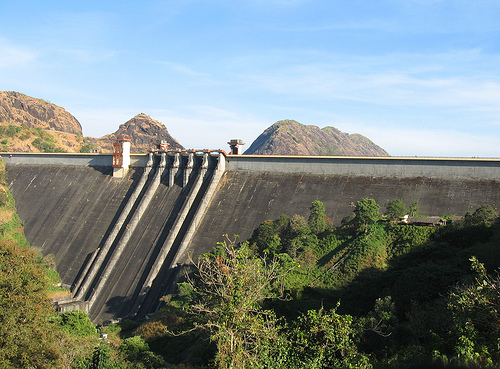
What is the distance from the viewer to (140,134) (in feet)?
354

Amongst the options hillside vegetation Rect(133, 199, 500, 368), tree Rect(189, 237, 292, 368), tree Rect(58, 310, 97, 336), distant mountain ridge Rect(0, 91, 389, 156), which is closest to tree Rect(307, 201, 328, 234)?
hillside vegetation Rect(133, 199, 500, 368)

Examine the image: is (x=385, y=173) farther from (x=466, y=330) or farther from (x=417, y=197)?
(x=466, y=330)

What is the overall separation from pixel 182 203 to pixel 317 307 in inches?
948

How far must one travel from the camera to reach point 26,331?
16844 mm

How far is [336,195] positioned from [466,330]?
2402cm

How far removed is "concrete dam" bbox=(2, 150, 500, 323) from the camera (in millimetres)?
34406

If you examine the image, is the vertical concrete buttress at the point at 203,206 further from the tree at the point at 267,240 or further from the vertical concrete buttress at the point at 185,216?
the tree at the point at 267,240

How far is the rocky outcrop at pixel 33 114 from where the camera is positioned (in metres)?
96.8

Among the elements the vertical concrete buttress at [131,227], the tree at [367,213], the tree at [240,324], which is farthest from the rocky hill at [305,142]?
the tree at [240,324]

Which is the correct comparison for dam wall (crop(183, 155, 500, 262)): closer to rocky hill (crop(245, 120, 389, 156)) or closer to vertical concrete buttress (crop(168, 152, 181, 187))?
vertical concrete buttress (crop(168, 152, 181, 187))

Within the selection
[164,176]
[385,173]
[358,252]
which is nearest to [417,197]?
[385,173]

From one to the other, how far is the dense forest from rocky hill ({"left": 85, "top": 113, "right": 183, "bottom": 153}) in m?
78.6

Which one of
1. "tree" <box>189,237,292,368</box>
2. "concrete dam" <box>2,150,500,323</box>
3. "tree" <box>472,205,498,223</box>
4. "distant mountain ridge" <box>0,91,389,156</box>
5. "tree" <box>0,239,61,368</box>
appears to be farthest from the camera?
"distant mountain ridge" <box>0,91,389,156</box>

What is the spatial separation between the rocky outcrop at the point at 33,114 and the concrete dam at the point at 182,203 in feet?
175
